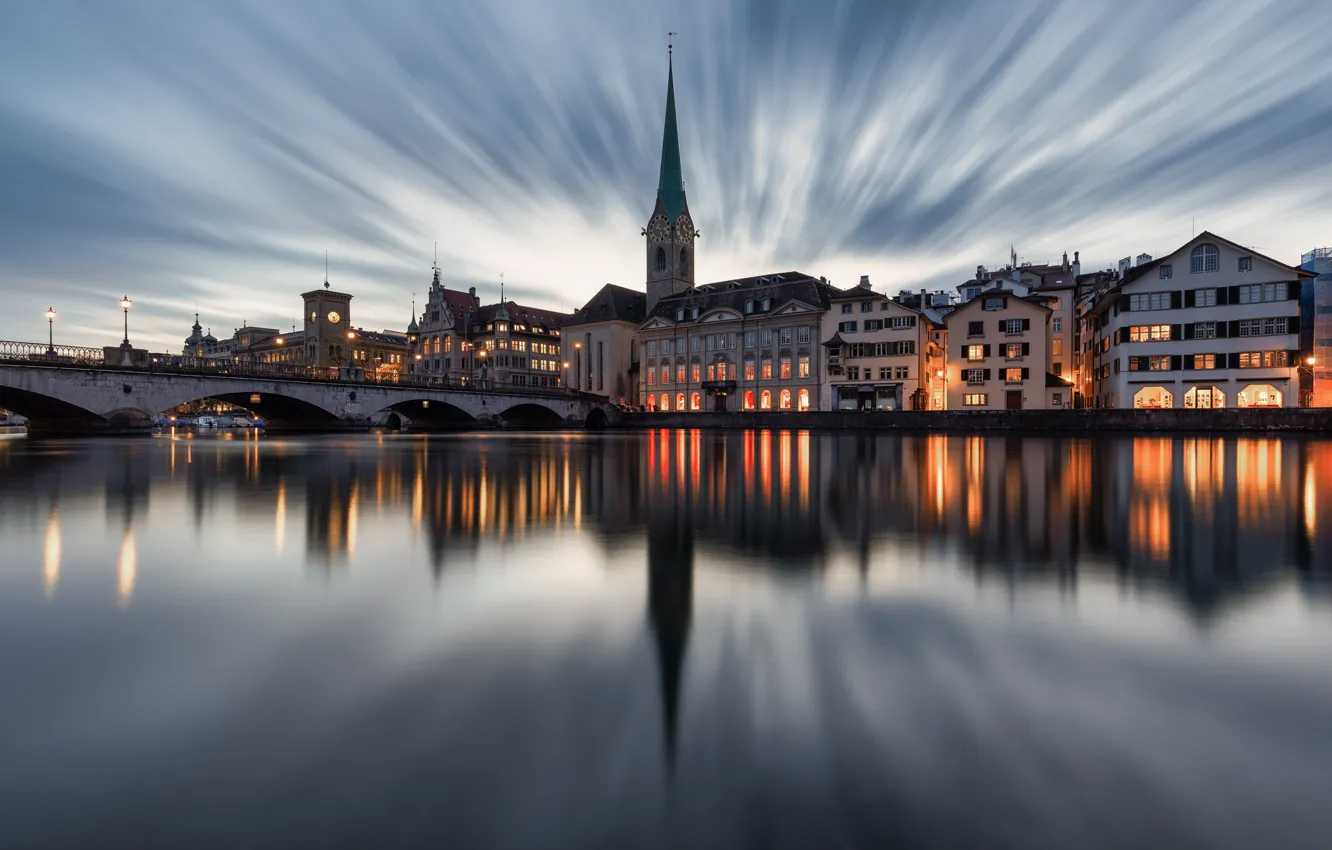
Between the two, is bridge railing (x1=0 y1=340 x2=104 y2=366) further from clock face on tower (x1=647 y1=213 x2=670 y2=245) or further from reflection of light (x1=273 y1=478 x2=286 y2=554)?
clock face on tower (x1=647 y1=213 x2=670 y2=245)

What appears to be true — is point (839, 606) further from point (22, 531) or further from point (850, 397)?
point (850, 397)

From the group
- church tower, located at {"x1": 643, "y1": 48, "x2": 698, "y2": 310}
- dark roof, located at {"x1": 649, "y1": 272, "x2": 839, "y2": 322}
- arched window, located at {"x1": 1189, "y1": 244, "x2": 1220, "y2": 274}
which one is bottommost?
arched window, located at {"x1": 1189, "y1": 244, "x2": 1220, "y2": 274}

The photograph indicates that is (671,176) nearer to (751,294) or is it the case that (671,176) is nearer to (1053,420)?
(751,294)

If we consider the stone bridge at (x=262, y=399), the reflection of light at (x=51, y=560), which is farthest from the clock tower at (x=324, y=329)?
the reflection of light at (x=51, y=560)

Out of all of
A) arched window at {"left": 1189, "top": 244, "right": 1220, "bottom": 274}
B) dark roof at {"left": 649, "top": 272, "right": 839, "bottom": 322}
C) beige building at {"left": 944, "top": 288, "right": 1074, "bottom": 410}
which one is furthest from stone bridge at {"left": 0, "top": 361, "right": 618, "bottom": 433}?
arched window at {"left": 1189, "top": 244, "right": 1220, "bottom": 274}

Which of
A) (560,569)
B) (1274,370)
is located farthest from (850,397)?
(560,569)

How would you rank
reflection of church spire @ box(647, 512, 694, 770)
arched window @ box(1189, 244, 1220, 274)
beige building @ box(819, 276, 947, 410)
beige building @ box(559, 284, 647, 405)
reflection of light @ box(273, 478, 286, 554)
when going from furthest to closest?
beige building @ box(559, 284, 647, 405)
beige building @ box(819, 276, 947, 410)
arched window @ box(1189, 244, 1220, 274)
reflection of light @ box(273, 478, 286, 554)
reflection of church spire @ box(647, 512, 694, 770)

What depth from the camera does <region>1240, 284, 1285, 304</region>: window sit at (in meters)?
59.2

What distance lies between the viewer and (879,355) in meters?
80.6

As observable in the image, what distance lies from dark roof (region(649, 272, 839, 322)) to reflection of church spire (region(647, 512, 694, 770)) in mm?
80979

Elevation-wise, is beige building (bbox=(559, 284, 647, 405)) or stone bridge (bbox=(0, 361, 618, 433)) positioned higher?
beige building (bbox=(559, 284, 647, 405))

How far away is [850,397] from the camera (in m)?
83.9

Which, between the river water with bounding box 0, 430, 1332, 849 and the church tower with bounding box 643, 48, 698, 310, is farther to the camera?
the church tower with bounding box 643, 48, 698, 310

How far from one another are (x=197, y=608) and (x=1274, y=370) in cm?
7596
